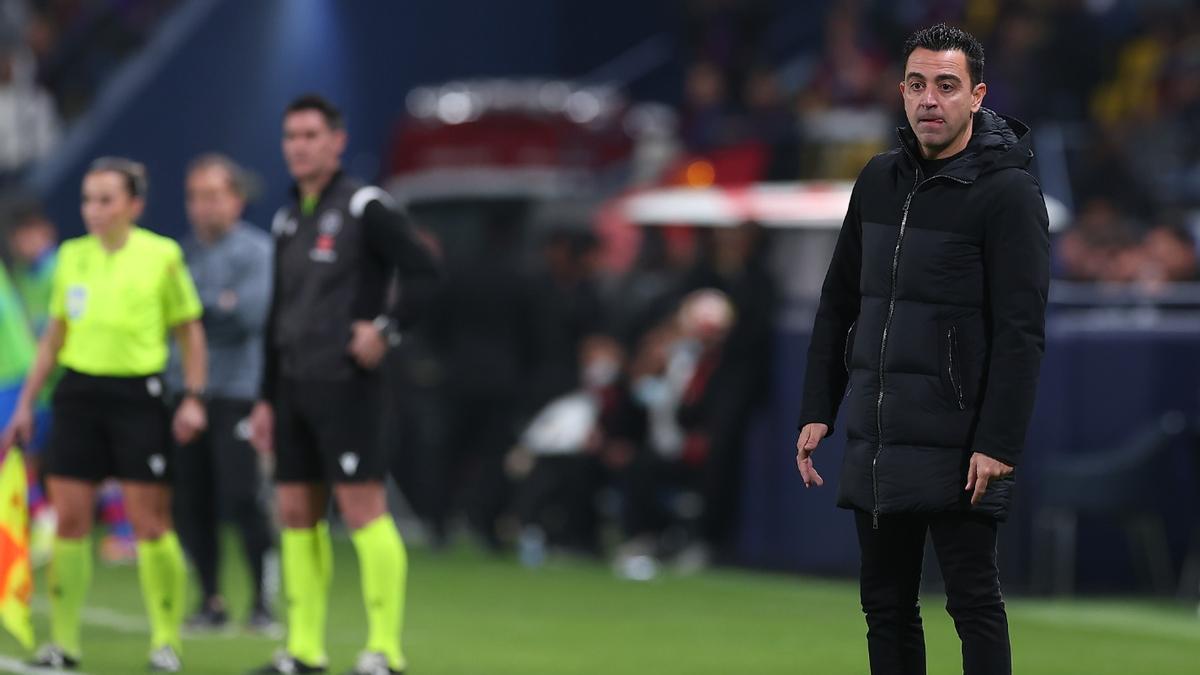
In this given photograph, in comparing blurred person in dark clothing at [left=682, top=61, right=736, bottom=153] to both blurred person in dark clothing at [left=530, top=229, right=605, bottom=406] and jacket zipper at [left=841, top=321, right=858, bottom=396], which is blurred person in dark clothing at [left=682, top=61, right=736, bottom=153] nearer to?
blurred person in dark clothing at [left=530, top=229, right=605, bottom=406]

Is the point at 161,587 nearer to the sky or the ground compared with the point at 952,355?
nearer to the ground

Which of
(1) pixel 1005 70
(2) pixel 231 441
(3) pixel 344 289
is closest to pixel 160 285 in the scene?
(3) pixel 344 289

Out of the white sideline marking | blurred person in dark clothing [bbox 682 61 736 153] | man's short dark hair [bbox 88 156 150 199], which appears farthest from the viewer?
blurred person in dark clothing [bbox 682 61 736 153]

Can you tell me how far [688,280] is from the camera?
1571 cm

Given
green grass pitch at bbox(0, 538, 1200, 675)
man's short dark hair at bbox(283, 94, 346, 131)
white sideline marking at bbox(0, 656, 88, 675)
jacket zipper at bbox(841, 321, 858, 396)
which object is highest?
man's short dark hair at bbox(283, 94, 346, 131)

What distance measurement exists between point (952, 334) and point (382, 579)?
3.31 m

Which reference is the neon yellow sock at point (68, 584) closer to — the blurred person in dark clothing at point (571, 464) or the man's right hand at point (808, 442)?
the man's right hand at point (808, 442)

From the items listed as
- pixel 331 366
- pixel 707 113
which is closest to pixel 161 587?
pixel 331 366

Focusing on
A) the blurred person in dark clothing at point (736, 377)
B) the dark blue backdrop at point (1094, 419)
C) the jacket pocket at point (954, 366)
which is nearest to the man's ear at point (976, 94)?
the jacket pocket at point (954, 366)

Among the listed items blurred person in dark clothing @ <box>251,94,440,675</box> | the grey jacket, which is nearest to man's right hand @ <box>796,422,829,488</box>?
blurred person in dark clothing @ <box>251,94,440,675</box>

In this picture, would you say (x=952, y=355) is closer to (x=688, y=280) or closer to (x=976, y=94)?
(x=976, y=94)

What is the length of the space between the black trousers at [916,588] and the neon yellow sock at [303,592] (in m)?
3.13

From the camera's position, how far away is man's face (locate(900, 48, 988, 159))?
645 centimetres

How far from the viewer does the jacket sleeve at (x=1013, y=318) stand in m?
6.34
